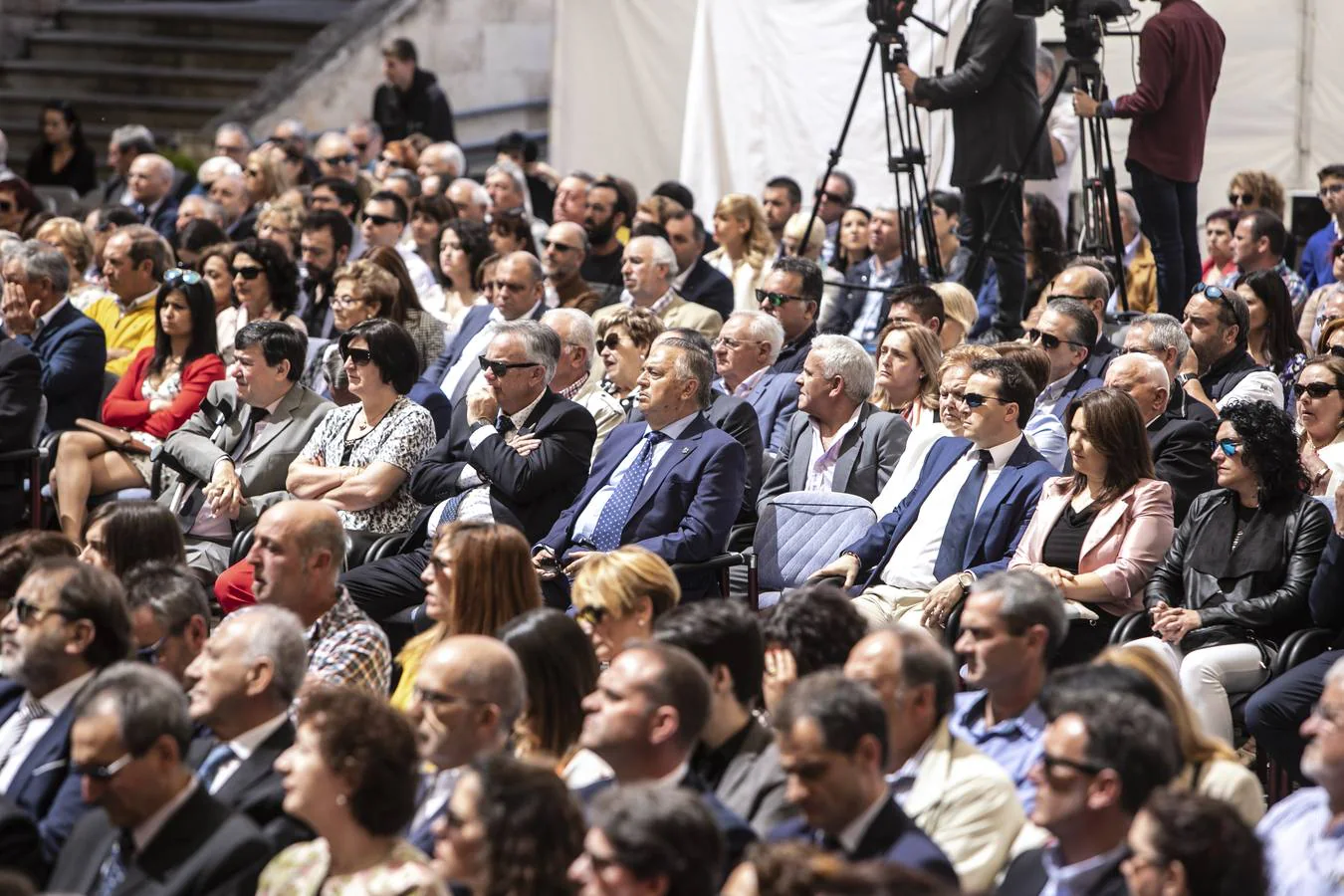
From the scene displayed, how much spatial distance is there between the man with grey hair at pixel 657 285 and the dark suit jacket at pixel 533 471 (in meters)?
2.11

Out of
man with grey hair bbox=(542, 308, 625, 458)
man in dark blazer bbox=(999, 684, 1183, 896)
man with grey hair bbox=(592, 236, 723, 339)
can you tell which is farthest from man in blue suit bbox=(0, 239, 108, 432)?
man in dark blazer bbox=(999, 684, 1183, 896)

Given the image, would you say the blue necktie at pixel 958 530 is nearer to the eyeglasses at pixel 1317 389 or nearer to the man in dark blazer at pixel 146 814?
the eyeglasses at pixel 1317 389

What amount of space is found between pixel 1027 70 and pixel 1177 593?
3536mm

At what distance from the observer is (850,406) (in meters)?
6.26

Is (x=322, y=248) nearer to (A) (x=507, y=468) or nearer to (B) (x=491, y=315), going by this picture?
(B) (x=491, y=315)

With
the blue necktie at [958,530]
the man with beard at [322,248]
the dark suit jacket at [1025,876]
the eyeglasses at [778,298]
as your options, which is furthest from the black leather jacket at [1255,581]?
the man with beard at [322,248]

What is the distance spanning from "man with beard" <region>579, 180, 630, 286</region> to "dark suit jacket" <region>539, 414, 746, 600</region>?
11.3ft

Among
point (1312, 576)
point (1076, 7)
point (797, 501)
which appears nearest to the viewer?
point (1312, 576)

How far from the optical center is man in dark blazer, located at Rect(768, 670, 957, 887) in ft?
10.8

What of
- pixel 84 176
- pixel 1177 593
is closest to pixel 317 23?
pixel 84 176

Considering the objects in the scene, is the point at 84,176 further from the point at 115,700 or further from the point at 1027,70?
the point at 115,700

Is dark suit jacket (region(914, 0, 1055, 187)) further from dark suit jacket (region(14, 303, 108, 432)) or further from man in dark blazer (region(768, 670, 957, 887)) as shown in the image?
man in dark blazer (region(768, 670, 957, 887))

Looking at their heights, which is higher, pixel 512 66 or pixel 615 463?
pixel 512 66

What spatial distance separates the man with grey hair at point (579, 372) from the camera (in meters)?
6.58
